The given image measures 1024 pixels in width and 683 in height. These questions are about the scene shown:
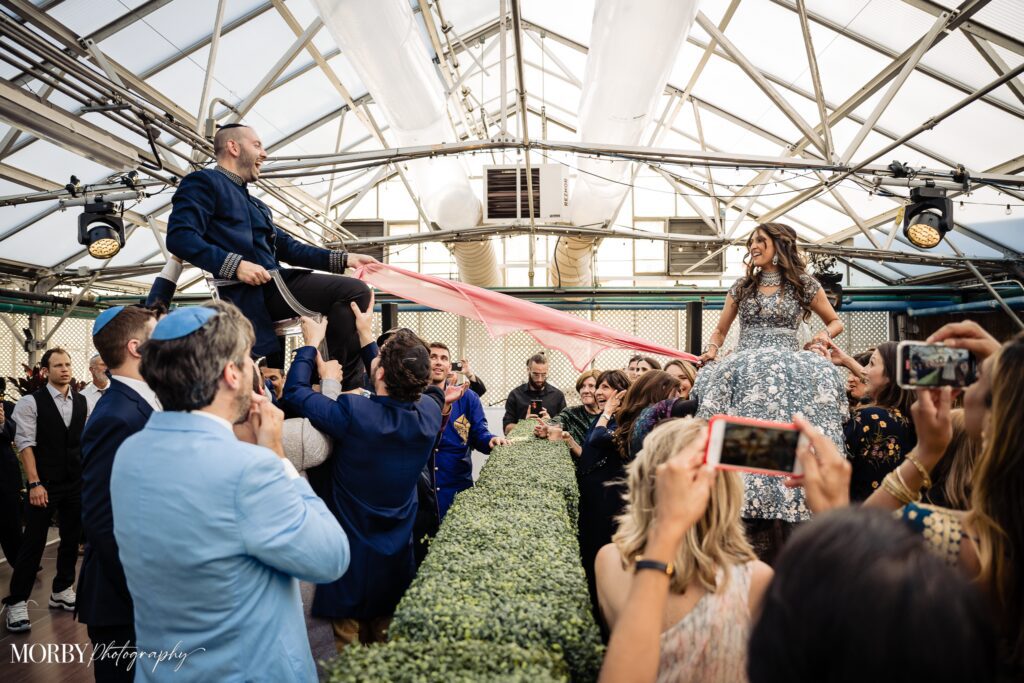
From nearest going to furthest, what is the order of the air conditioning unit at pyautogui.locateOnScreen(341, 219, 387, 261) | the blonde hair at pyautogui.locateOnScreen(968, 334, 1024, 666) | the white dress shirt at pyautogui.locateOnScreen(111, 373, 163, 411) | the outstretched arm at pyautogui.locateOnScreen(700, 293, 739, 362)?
the blonde hair at pyautogui.locateOnScreen(968, 334, 1024, 666) → the white dress shirt at pyautogui.locateOnScreen(111, 373, 163, 411) → the outstretched arm at pyautogui.locateOnScreen(700, 293, 739, 362) → the air conditioning unit at pyautogui.locateOnScreen(341, 219, 387, 261)

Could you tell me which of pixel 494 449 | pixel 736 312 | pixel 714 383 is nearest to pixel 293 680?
pixel 714 383

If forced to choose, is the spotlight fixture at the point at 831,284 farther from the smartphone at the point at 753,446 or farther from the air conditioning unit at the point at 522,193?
the smartphone at the point at 753,446

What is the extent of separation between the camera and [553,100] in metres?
12.2

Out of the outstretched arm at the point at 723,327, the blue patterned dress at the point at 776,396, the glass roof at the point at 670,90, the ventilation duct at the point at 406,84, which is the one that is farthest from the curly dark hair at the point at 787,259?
the glass roof at the point at 670,90

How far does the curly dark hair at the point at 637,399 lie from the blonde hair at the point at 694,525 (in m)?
1.81

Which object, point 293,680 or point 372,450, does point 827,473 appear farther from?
point 372,450

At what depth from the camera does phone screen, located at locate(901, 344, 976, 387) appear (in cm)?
153

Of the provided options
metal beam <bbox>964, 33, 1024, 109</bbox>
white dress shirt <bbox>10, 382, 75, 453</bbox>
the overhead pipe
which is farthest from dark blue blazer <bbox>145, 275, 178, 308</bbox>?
the overhead pipe

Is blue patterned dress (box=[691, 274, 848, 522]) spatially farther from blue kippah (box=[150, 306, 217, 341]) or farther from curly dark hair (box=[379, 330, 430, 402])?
blue kippah (box=[150, 306, 217, 341])

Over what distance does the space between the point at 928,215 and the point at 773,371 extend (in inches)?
203

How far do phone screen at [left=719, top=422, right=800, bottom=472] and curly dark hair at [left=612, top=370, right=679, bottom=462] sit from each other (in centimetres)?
200

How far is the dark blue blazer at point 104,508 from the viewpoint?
6.61ft

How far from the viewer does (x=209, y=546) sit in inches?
56.6

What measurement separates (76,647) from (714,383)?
14.9 feet
